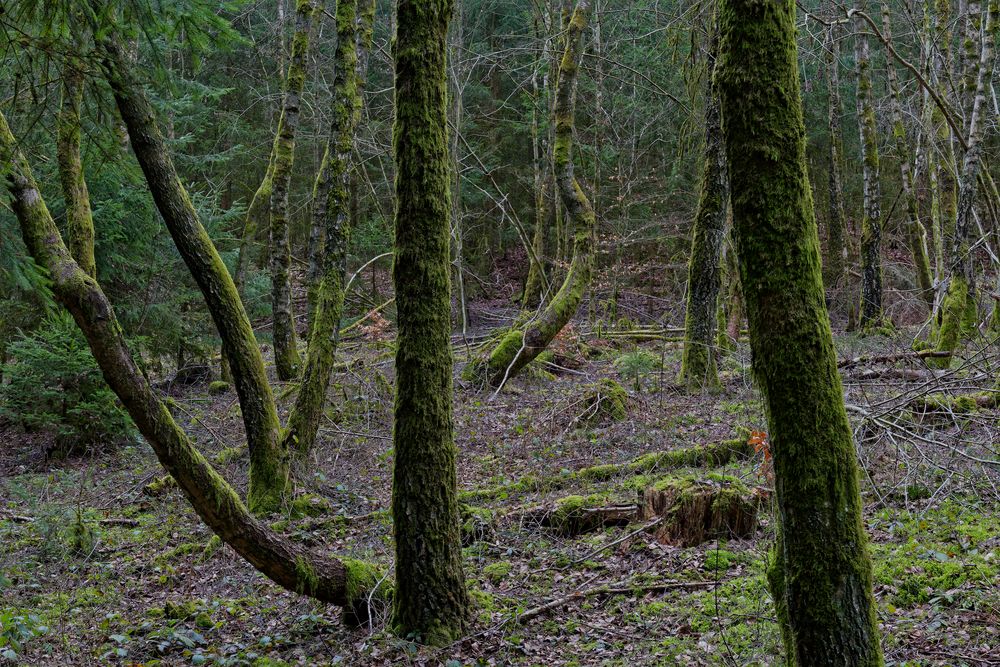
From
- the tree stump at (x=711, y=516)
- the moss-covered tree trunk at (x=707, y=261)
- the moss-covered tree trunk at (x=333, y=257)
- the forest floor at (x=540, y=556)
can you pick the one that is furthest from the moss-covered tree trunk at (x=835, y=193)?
the tree stump at (x=711, y=516)

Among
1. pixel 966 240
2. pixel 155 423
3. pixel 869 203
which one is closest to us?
pixel 155 423

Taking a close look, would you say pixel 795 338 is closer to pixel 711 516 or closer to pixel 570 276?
pixel 711 516

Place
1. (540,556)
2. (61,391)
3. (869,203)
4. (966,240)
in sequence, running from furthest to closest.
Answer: (869,203), (61,391), (966,240), (540,556)

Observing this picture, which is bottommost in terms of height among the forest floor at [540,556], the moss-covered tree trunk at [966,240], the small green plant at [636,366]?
the forest floor at [540,556]

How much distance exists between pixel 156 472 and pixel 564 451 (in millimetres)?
5246

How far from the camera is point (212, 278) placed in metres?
6.74

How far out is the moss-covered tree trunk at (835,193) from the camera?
19.1m

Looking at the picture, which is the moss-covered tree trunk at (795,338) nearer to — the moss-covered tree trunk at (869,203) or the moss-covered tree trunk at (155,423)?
the moss-covered tree trunk at (155,423)

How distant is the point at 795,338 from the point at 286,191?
32.9ft

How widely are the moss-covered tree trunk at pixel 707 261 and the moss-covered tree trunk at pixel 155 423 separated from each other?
6.59 meters

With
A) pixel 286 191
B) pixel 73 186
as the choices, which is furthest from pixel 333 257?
pixel 286 191

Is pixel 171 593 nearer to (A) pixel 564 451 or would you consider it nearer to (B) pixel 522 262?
(A) pixel 564 451

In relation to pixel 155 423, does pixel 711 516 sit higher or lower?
lower

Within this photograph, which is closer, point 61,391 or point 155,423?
point 155,423
